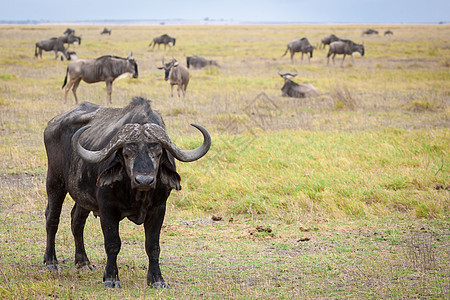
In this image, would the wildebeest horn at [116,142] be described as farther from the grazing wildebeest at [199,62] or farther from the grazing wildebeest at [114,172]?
the grazing wildebeest at [199,62]

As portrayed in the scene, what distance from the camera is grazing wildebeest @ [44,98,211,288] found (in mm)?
4137

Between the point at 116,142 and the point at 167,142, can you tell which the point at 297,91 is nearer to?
the point at 167,142

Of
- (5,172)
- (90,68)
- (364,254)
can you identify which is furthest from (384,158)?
(90,68)

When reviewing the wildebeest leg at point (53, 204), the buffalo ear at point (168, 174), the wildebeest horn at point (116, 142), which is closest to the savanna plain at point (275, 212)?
the wildebeest leg at point (53, 204)

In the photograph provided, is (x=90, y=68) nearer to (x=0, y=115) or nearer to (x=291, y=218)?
(x=0, y=115)

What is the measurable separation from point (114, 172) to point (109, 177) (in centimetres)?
6

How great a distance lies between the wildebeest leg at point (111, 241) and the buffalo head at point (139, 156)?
0.35 metres

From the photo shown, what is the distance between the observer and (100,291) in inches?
175

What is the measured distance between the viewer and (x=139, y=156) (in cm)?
405

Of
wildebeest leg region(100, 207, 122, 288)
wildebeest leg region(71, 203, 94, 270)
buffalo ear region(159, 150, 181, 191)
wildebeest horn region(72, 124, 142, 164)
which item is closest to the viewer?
wildebeest horn region(72, 124, 142, 164)

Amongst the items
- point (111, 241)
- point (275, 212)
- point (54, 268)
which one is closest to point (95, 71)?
point (275, 212)

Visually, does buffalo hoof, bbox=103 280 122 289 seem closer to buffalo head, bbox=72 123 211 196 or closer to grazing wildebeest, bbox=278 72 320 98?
buffalo head, bbox=72 123 211 196

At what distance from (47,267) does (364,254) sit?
312 cm

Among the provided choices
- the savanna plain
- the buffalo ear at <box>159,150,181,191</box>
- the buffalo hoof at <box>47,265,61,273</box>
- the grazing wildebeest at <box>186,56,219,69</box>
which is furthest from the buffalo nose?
the grazing wildebeest at <box>186,56,219,69</box>
